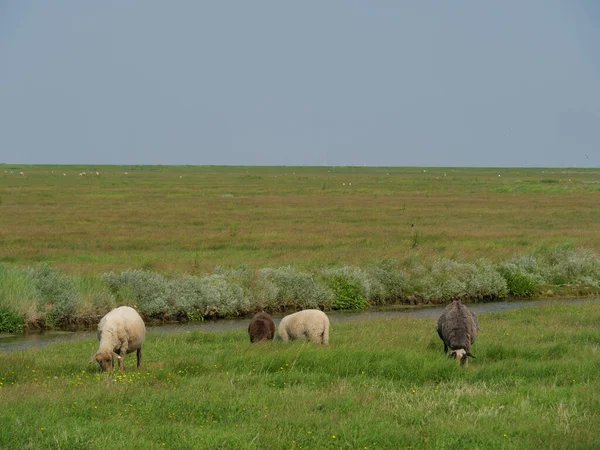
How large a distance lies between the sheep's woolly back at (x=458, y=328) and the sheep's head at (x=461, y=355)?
0.12m

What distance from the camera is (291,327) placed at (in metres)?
16.9

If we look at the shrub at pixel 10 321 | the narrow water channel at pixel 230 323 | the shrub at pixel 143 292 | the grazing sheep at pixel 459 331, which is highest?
the grazing sheep at pixel 459 331

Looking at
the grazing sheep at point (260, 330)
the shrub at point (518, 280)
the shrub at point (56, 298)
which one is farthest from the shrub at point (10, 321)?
the shrub at point (518, 280)

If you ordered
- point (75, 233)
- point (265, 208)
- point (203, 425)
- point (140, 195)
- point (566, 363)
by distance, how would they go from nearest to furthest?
point (203, 425), point (566, 363), point (75, 233), point (265, 208), point (140, 195)

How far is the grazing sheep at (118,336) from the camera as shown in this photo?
47.5ft

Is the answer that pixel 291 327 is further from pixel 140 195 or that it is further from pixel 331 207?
pixel 140 195

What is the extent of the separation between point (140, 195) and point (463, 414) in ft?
221

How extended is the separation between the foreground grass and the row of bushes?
6928 mm

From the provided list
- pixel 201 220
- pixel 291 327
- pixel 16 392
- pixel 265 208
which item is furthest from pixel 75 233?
pixel 16 392

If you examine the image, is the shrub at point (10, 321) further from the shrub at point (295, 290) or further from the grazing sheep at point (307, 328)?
the grazing sheep at point (307, 328)

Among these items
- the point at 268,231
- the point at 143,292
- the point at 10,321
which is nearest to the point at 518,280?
the point at 143,292

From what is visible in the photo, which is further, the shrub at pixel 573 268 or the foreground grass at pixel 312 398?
the shrub at pixel 573 268

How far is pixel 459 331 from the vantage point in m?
14.9

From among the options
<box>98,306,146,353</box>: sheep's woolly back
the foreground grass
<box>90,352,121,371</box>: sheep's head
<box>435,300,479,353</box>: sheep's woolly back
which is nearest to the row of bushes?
the foreground grass
